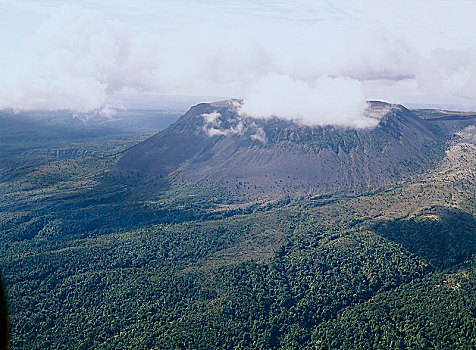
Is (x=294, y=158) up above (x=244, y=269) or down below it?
above

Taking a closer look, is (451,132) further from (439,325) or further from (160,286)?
(160,286)

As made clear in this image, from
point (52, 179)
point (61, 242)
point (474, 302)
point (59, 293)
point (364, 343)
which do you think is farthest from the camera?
point (52, 179)

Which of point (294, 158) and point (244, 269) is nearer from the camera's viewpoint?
point (244, 269)

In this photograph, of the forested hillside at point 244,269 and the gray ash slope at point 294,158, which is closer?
the forested hillside at point 244,269

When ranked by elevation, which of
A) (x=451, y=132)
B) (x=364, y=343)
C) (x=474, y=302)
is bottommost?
(x=364, y=343)

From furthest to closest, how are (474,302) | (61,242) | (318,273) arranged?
(61,242), (318,273), (474,302)

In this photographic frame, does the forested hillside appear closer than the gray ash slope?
Yes

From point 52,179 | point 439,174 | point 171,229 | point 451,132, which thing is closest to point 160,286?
point 171,229

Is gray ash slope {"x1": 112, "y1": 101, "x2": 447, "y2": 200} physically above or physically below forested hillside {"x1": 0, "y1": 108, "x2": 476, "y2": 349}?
above
